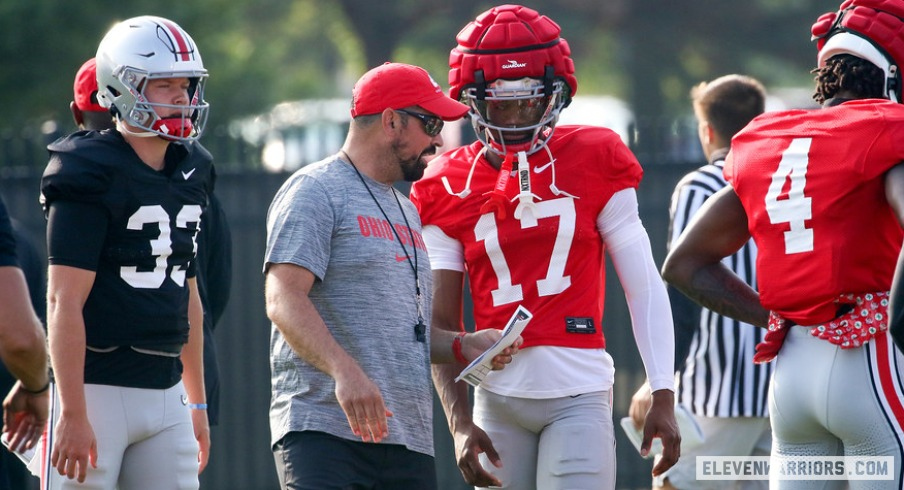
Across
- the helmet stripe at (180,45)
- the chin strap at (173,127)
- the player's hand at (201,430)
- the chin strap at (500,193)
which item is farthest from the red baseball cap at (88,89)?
the chin strap at (500,193)

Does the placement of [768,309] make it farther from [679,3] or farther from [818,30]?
[679,3]

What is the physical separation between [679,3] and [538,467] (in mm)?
18983

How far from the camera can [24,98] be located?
1504cm

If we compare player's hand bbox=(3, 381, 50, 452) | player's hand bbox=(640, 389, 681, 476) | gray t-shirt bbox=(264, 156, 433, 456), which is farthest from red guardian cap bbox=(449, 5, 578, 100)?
player's hand bbox=(3, 381, 50, 452)

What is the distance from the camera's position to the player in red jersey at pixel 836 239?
3617 mm

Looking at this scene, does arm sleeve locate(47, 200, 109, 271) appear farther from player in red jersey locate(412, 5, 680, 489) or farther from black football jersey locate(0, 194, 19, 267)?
player in red jersey locate(412, 5, 680, 489)

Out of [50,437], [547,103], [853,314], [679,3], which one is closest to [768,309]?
[853,314]

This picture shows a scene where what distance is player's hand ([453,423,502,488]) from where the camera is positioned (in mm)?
4301

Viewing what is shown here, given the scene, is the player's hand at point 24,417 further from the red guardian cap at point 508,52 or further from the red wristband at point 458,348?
the red guardian cap at point 508,52

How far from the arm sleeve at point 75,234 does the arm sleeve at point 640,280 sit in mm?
1657

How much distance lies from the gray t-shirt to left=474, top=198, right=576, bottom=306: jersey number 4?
0.34m

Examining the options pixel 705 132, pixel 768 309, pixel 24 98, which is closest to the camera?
pixel 768 309

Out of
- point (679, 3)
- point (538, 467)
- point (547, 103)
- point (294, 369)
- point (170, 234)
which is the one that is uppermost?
point (679, 3)

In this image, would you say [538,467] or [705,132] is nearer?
[538,467]
